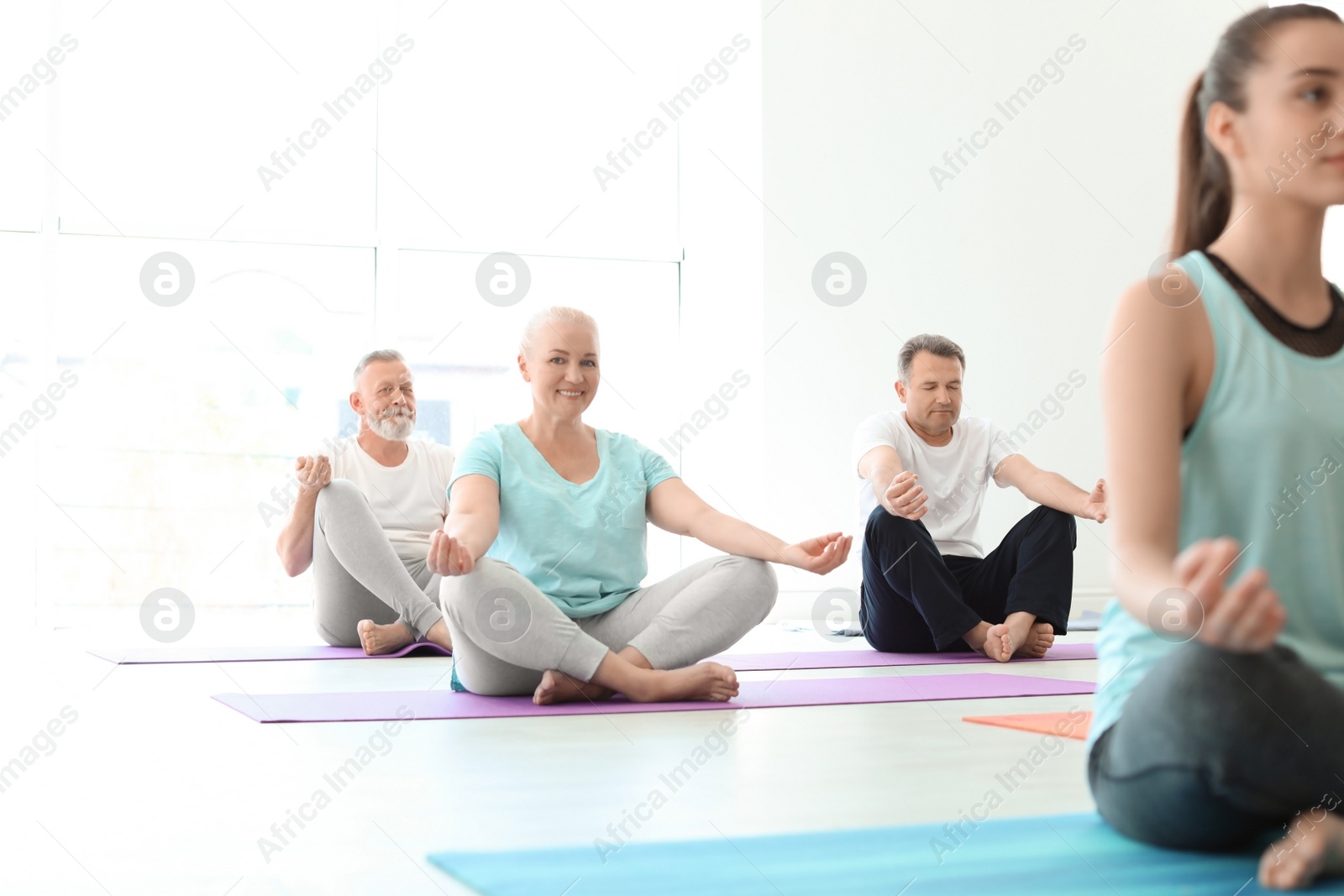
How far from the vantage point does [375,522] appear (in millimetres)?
3596

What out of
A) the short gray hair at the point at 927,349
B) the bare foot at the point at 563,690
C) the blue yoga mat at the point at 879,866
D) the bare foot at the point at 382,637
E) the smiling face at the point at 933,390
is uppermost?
the short gray hair at the point at 927,349

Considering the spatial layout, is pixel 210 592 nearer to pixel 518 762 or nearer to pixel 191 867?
pixel 518 762

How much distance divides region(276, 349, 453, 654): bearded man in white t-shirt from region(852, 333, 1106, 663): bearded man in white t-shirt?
4.26 feet

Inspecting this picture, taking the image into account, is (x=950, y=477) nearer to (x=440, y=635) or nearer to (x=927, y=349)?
(x=927, y=349)

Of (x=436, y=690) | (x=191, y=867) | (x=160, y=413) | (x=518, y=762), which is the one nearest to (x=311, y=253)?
(x=160, y=413)

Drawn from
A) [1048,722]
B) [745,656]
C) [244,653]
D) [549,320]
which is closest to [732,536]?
[549,320]

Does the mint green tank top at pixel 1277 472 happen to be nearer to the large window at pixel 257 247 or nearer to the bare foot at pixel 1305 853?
the bare foot at pixel 1305 853

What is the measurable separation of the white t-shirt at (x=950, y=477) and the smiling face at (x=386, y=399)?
56.5 inches

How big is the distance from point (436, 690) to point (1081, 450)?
400cm

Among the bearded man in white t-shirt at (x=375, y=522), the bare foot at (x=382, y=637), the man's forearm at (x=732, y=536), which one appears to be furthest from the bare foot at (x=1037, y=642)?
the bare foot at (x=382, y=637)

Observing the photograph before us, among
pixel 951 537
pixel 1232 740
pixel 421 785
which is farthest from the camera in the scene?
pixel 951 537

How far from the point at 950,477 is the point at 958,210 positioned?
237cm

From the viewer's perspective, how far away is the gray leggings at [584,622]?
2.37 m

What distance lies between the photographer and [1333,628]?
111 cm
